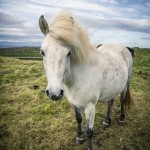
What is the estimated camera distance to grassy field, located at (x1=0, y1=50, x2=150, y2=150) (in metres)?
4.84

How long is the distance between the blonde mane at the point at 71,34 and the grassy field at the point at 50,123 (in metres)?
2.28

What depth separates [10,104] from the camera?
664cm

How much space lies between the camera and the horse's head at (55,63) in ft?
9.49

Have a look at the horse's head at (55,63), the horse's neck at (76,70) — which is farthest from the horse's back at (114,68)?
the horse's head at (55,63)

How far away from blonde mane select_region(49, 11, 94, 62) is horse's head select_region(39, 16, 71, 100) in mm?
101

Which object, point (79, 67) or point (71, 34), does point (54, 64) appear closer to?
point (71, 34)

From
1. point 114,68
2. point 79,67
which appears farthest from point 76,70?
point 114,68

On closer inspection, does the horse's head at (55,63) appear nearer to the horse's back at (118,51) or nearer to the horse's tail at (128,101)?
the horse's back at (118,51)

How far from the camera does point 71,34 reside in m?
3.15

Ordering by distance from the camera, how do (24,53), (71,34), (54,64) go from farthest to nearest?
(24,53), (71,34), (54,64)

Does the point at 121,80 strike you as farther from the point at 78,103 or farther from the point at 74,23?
the point at 74,23

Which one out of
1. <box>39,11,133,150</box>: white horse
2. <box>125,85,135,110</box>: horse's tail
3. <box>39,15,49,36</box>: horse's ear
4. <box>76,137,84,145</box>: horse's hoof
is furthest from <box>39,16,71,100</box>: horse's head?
<box>125,85,135,110</box>: horse's tail

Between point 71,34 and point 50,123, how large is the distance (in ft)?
10.3

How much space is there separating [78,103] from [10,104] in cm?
328
